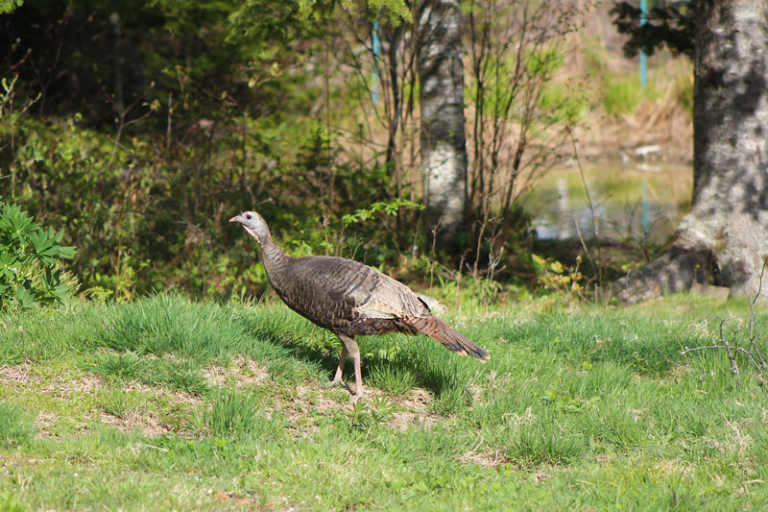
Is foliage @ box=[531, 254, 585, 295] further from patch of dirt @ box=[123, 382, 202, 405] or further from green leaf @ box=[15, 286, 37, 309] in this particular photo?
green leaf @ box=[15, 286, 37, 309]

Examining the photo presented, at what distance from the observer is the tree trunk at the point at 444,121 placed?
878 centimetres

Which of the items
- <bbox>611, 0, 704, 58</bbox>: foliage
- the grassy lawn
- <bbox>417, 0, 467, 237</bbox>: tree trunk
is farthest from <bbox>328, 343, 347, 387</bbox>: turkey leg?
<bbox>611, 0, 704, 58</bbox>: foliage

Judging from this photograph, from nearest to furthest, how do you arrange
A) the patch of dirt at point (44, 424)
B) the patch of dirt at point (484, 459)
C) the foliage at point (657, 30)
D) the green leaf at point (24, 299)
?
the patch of dirt at point (44, 424), the patch of dirt at point (484, 459), the green leaf at point (24, 299), the foliage at point (657, 30)

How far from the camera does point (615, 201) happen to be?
14492 millimetres

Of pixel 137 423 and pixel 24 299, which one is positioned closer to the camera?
pixel 137 423

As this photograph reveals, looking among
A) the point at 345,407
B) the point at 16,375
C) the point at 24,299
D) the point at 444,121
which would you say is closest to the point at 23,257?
the point at 24,299

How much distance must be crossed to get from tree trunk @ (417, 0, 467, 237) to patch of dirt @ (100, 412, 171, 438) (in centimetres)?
507

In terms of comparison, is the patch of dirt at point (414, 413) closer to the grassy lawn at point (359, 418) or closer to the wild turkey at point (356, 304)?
the grassy lawn at point (359, 418)

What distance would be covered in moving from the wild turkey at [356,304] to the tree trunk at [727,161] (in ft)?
11.3

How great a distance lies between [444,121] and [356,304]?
4.91 m

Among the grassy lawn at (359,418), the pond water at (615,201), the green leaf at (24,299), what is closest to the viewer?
the grassy lawn at (359,418)

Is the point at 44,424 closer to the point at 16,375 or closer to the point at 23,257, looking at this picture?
the point at 16,375

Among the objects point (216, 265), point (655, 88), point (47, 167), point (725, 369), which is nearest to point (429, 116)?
point (216, 265)

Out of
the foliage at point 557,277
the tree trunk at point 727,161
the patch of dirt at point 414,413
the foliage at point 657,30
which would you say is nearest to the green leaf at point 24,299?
the patch of dirt at point 414,413
